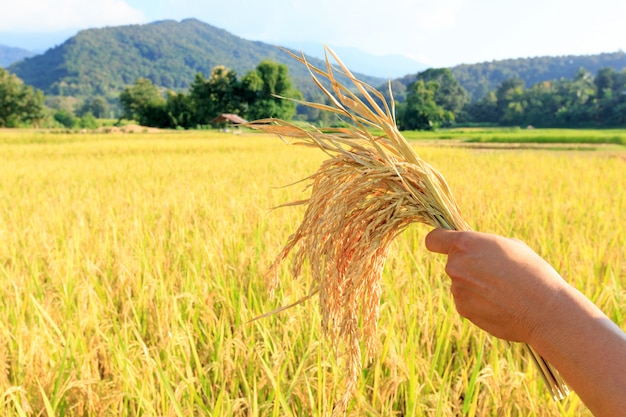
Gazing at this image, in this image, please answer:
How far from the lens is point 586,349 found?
0.60 meters

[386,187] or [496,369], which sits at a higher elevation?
[386,187]

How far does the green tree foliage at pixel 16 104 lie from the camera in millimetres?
57594

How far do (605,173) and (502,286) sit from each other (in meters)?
7.46

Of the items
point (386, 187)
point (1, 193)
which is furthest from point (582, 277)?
point (1, 193)

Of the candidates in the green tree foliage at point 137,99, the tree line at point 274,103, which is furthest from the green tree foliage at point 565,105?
the green tree foliage at point 137,99

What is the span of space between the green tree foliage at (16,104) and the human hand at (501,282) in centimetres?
7084

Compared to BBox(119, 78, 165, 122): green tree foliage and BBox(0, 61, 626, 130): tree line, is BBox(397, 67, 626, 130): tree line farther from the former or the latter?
BBox(119, 78, 165, 122): green tree foliage

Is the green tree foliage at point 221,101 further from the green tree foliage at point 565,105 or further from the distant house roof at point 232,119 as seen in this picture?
the green tree foliage at point 565,105

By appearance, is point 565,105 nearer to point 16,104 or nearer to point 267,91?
point 267,91

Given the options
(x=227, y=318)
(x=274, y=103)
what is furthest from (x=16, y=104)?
(x=227, y=318)

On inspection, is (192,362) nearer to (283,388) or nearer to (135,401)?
(135,401)

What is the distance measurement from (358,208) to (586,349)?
0.49 metres

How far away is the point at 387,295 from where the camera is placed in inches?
85.0

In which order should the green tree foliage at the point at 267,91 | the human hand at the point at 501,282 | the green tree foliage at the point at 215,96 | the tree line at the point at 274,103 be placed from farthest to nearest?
the green tree foliage at the point at 267,91 → the green tree foliage at the point at 215,96 → the tree line at the point at 274,103 → the human hand at the point at 501,282
